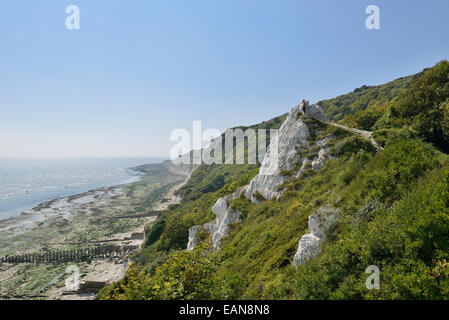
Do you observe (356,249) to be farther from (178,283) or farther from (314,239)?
(178,283)

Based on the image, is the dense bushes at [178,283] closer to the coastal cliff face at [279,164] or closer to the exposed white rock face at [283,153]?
the coastal cliff face at [279,164]

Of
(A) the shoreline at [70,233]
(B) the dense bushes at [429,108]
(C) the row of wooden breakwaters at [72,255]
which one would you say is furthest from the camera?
(C) the row of wooden breakwaters at [72,255]

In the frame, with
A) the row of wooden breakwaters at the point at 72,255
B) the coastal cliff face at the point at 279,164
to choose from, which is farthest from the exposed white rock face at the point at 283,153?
the row of wooden breakwaters at the point at 72,255

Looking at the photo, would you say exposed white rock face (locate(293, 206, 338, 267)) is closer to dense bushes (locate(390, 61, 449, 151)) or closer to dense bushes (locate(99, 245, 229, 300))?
dense bushes (locate(99, 245, 229, 300))

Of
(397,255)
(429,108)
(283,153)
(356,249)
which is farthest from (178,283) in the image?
(429,108)

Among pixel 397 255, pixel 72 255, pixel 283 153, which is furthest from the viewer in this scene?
pixel 72 255

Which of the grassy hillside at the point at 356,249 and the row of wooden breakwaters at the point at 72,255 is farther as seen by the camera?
the row of wooden breakwaters at the point at 72,255

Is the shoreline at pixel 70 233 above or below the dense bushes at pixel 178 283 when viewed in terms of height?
below
